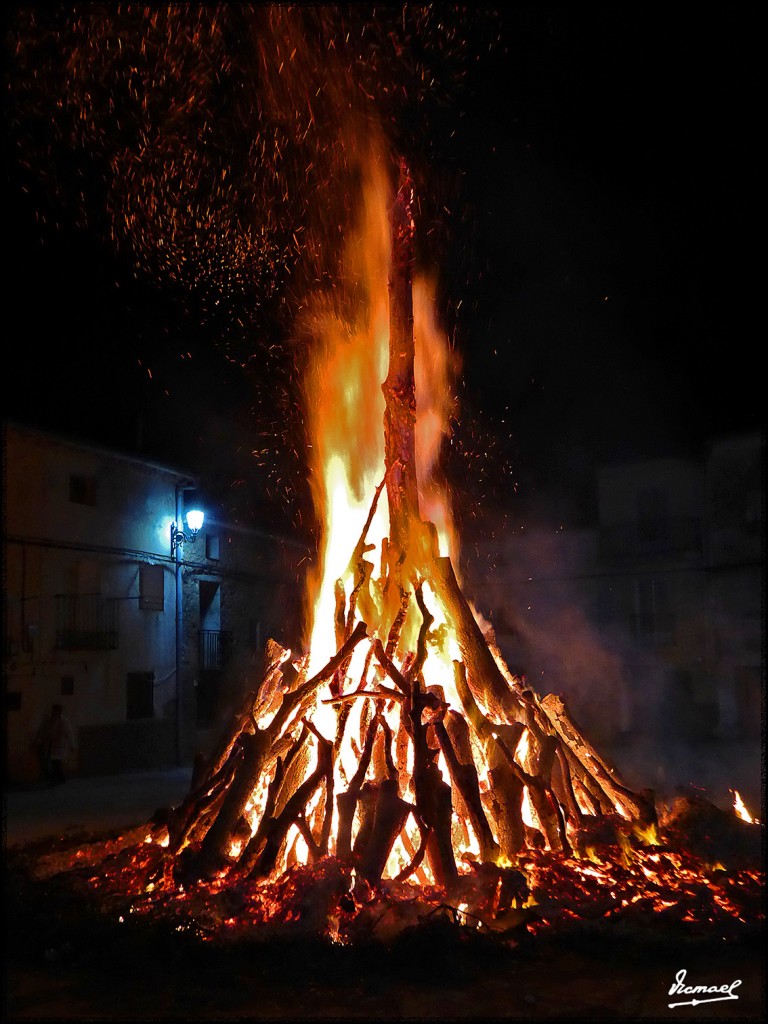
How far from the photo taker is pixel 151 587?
2255cm

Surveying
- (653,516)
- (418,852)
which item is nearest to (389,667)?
(418,852)

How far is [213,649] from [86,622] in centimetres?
623

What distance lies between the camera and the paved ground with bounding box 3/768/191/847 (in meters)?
10.4

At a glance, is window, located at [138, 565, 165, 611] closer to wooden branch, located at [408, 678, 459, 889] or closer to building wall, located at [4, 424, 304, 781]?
building wall, located at [4, 424, 304, 781]

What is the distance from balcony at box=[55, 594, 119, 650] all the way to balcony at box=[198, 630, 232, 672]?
4.23m

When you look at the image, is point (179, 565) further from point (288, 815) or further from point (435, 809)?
point (435, 809)

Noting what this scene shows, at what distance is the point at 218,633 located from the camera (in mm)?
26844

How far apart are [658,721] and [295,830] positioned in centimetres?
2035

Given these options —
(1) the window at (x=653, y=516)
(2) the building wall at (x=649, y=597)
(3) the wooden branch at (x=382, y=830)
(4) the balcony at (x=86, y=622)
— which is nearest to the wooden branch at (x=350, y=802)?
(3) the wooden branch at (x=382, y=830)

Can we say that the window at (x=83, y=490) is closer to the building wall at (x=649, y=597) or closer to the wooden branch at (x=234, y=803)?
the building wall at (x=649, y=597)

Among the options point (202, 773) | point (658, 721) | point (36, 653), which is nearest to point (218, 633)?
point (36, 653)

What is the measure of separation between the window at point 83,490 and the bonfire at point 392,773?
13840 millimetres

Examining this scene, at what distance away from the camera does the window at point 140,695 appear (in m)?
21.9

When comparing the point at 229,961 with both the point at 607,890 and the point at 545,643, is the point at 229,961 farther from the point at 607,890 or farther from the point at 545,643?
the point at 545,643
